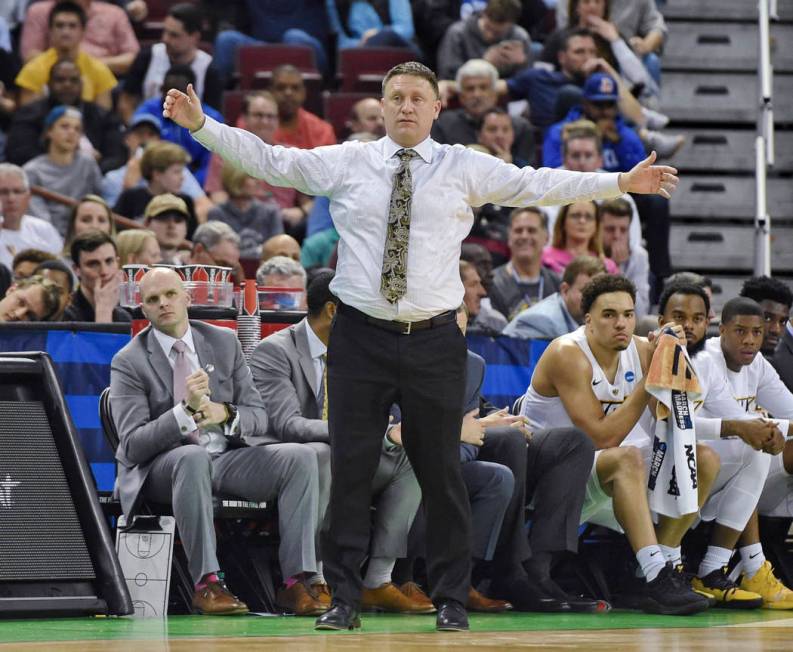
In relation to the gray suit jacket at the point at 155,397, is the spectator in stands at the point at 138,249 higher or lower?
higher

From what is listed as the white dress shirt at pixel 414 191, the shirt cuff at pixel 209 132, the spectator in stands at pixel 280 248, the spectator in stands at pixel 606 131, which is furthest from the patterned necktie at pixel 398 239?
the spectator in stands at pixel 606 131

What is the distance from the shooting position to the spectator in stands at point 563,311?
26.5 feet

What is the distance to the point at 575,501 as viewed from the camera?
6.65m

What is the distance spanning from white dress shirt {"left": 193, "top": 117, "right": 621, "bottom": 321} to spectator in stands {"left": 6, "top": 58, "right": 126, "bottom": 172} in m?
5.54

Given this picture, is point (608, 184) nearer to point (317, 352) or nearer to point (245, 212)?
point (317, 352)

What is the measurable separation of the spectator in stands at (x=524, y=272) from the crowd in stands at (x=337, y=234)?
0.01 m

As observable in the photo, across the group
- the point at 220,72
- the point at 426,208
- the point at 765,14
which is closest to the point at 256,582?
the point at 426,208

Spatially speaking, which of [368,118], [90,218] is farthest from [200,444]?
[368,118]

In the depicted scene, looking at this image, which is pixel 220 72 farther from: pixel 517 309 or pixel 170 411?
pixel 170 411

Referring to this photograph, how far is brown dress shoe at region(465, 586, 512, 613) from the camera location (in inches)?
257

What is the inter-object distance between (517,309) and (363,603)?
313cm

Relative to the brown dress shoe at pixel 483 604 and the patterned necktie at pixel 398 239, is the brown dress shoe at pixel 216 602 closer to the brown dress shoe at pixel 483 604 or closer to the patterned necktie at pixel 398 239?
the brown dress shoe at pixel 483 604

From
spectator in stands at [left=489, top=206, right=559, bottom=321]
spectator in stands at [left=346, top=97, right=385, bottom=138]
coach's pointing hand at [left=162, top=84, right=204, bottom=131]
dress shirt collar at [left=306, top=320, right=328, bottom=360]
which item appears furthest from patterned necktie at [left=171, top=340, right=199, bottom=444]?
spectator in stands at [left=346, top=97, right=385, bottom=138]

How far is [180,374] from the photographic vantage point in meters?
6.40
